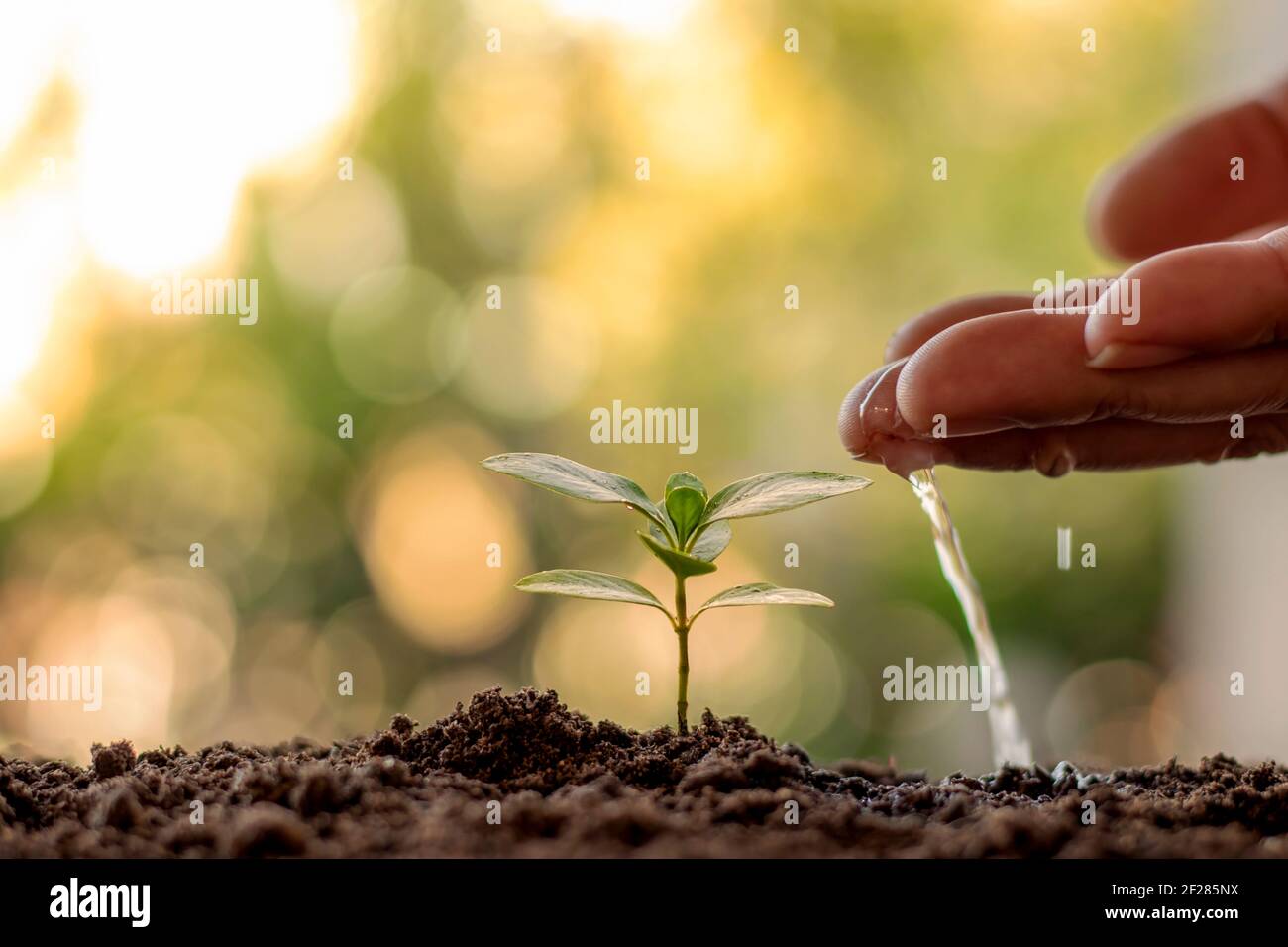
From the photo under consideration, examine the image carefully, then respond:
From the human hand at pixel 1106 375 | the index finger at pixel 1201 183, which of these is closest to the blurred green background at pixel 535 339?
the index finger at pixel 1201 183

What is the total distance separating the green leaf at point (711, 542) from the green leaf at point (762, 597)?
3 cm

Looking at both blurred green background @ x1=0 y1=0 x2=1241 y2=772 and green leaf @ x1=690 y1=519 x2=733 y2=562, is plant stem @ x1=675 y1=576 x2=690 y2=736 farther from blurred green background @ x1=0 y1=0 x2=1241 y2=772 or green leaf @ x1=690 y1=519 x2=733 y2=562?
blurred green background @ x1=0 y1=0 x2=1241 y2=772

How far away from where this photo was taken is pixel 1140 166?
1437mm

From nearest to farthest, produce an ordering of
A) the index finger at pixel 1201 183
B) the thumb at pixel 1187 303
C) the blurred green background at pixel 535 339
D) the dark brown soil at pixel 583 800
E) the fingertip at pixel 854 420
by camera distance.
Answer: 1. the dark brown soil at pixel 583 800
2. the thumb at pixel 1187 303
3. the fingertip at pixel 854 420
4. the index finger at pixel 1201 183
5. the blurred green background at pixel 535 339

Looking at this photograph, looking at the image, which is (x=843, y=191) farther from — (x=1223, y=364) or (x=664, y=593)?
(x=1223, y=364)

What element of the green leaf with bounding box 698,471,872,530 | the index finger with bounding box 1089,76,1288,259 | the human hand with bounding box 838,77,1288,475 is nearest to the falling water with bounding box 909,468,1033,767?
the human hand with bounding box 838,77,1288,475

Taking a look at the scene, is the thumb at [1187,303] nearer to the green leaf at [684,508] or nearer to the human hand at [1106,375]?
the human hand at [1106,375]

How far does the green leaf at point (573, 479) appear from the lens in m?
0.74

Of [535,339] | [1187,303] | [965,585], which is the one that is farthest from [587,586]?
[535,339]

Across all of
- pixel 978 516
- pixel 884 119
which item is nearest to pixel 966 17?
pixel 884 119

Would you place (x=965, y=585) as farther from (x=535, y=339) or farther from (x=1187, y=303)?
(x=535, y=339)
